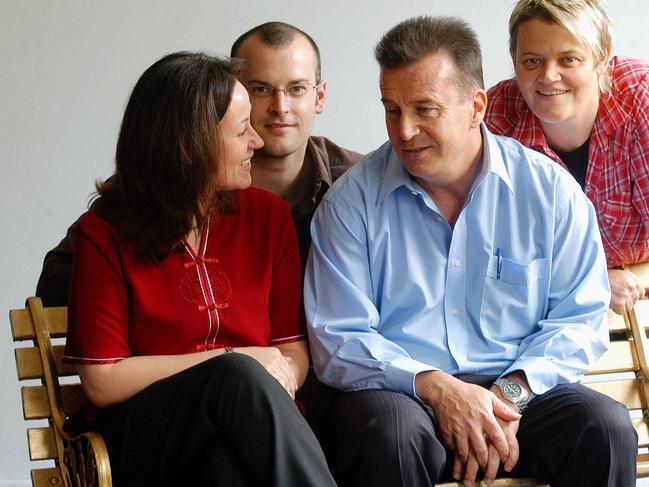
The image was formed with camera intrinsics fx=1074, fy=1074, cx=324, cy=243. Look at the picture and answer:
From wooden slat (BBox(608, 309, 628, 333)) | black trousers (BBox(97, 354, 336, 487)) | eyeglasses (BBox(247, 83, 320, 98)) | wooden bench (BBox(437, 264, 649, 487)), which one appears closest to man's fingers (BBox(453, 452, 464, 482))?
black trousers (BBox(97, 354, 336, 487))

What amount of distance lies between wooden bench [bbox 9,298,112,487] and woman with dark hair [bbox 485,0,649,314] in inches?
51.8

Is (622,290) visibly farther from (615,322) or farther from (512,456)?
(512,456)

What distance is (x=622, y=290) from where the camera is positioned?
2.93 meters

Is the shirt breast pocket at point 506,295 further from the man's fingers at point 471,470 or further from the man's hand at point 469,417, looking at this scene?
the man's fingers at point 471,470

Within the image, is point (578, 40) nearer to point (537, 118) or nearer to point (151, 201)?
point (537, 118)

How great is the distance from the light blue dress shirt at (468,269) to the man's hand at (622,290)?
0.77ft

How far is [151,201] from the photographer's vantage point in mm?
2492

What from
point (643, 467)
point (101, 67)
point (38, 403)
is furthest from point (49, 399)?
point (101, 67)

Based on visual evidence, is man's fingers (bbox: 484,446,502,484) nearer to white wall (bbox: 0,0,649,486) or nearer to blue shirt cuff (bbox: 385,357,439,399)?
blue shirt cuff (bbox: 385,357,439,399)

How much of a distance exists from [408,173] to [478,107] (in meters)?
0.24

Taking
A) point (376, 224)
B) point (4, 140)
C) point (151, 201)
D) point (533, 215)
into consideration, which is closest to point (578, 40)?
point (533, 215)

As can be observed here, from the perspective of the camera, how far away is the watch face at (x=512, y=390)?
98.2 inches

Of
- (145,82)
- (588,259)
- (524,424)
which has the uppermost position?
(145,82)

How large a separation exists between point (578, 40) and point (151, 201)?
3.88 feet
